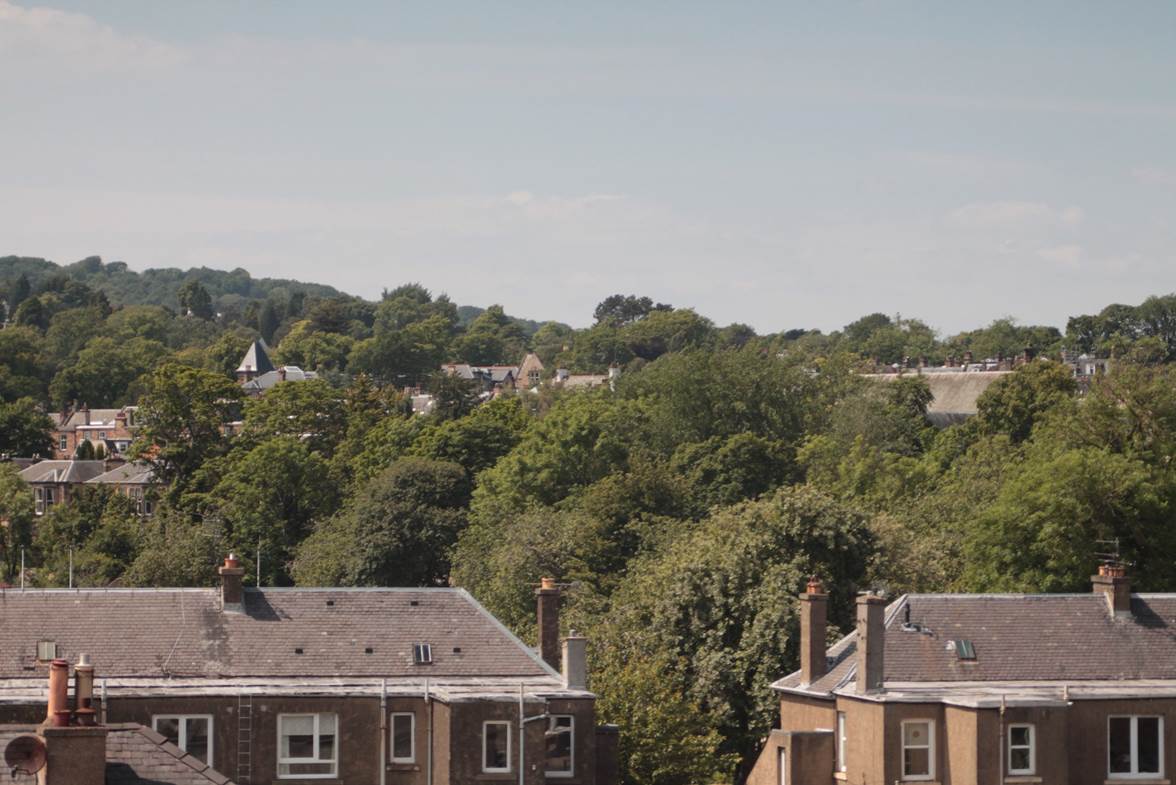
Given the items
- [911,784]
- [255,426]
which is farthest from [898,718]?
[255,426]

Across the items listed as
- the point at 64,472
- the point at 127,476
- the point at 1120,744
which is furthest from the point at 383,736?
the point at 64,472

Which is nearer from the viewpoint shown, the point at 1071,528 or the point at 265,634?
the point at 265,634

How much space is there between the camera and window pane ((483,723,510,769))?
4547cm

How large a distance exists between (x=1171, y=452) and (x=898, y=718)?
1401 inches

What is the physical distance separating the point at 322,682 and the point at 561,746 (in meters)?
5.46

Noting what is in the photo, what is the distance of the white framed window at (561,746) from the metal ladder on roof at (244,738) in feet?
21.1

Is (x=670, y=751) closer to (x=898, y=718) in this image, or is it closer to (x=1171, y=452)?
(x=898, y=718)

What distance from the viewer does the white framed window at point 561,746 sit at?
46875 millimetres

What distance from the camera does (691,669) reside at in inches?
2443

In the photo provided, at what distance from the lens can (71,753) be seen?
25484 millimetres

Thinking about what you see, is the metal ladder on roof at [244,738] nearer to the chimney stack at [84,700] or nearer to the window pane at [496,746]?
the window pane at [496,746]

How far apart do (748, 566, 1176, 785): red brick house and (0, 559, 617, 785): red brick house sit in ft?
17.5

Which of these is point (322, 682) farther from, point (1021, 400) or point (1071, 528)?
point (1021, 400)

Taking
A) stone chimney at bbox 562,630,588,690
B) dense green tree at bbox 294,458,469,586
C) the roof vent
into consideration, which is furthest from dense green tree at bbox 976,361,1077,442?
stone chimney at bbox 562,630,588,690
